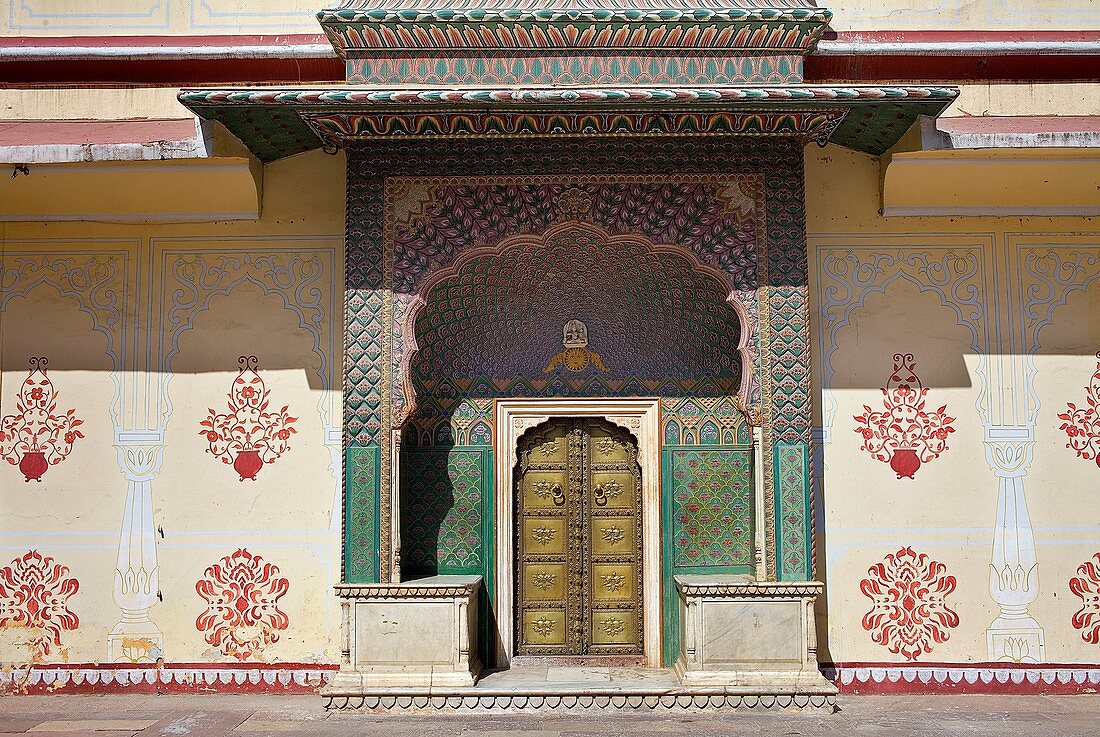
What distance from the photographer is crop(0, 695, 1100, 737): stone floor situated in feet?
16.6

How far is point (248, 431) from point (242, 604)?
3.53 feet

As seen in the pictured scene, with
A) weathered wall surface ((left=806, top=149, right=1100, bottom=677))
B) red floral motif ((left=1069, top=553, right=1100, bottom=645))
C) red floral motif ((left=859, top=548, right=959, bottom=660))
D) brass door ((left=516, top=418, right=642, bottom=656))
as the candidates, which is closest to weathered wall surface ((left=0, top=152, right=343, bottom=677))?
brass door ((left=516, top=418, right=642, bottom=656))

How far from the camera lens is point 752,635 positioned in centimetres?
548

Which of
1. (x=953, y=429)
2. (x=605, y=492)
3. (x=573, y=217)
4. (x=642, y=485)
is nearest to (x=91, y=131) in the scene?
(x=573, y=217)

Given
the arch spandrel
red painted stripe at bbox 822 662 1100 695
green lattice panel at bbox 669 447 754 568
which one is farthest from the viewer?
green lattice panel at bbox 669 447 754 568

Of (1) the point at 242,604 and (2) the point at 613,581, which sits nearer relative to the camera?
(1) the point at 242,604

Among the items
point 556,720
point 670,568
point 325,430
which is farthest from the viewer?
point 670,568

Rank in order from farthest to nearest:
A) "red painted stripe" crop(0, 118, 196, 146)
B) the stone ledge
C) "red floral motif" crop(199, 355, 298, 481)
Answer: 1. "red floral motif" crop(199, 355, 298, 481)
2. "red painted stripe" crop(0, 118, 196, 146)
3. the stone ledge

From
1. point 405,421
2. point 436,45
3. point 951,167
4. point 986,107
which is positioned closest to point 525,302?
point 405,421

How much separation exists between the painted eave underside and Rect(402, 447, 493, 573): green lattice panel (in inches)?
81.6

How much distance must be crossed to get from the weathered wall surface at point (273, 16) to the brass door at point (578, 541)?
3.15m

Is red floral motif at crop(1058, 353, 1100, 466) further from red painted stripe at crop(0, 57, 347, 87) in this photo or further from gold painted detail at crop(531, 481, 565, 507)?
red painted stripe at crop(0, 57, 347, 87)

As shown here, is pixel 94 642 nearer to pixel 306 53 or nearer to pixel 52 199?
pixel 52 199

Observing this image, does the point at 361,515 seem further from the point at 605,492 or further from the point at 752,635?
the point at 752,635
